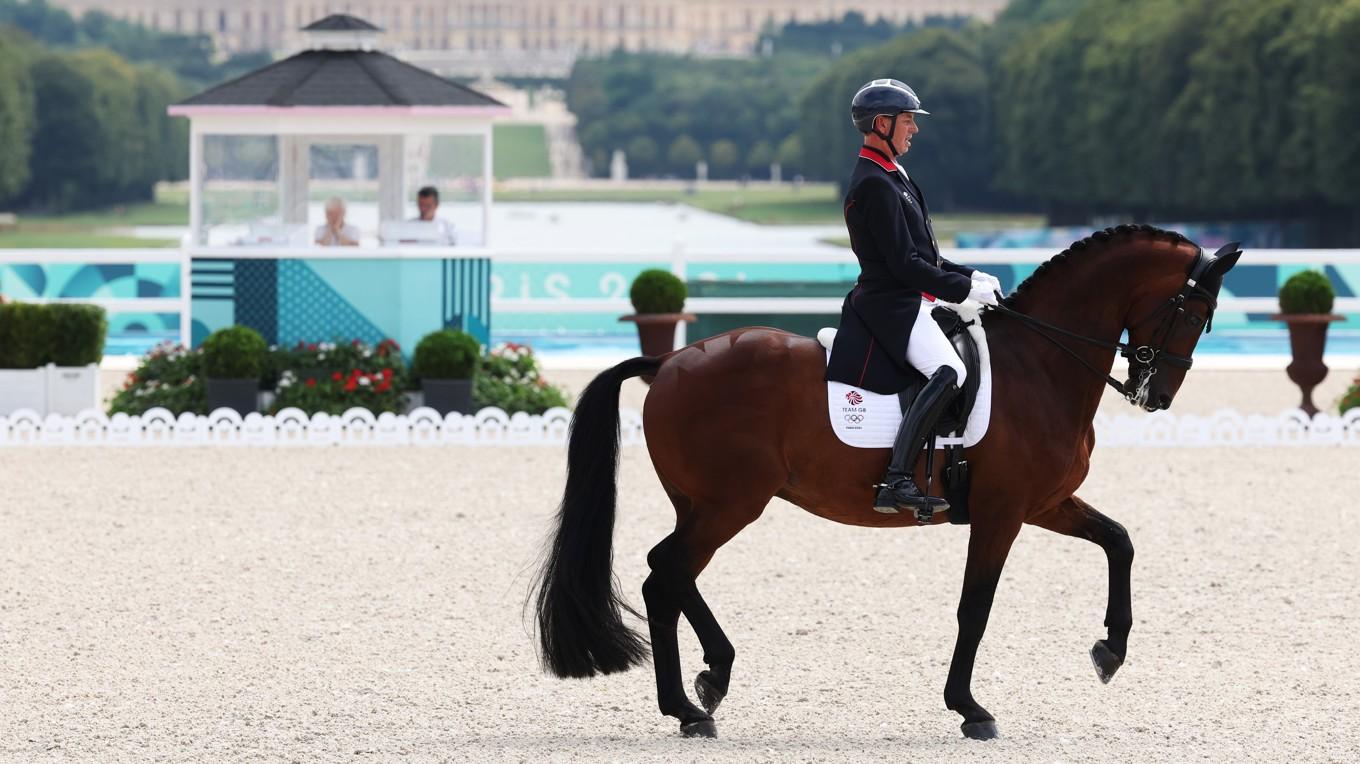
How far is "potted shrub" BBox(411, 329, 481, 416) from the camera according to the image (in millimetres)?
13586

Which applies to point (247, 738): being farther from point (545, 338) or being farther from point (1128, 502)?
point (545, 338)

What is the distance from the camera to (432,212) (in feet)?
48.0

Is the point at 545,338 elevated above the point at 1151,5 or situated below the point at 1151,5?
below

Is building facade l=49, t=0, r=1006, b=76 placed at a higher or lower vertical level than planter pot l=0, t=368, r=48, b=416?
higher

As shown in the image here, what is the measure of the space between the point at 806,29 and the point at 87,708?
133m

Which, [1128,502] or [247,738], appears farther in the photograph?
[1128,502]

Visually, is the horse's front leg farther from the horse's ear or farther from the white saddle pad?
the horse's ear

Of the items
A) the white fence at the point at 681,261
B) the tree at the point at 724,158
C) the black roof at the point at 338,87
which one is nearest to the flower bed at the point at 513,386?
the black roof at the point at 338,87

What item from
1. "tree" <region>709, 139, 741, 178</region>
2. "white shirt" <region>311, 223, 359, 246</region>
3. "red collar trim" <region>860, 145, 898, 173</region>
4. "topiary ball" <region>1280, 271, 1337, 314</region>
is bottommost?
"tree" <region>709, 139, 741, 178</region>

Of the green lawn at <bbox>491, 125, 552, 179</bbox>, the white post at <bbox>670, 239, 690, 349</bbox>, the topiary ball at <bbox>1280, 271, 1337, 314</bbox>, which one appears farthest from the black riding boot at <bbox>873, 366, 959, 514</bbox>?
the green lawn at <bbox>491, 125, 552, 179</bbox>

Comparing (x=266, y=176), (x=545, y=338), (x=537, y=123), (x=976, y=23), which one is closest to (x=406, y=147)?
(x=266, y=176)

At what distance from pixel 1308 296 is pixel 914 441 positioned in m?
9.41

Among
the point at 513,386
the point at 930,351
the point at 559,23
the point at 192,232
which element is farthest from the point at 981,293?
the point at 559,23

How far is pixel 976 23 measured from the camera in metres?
80.2
